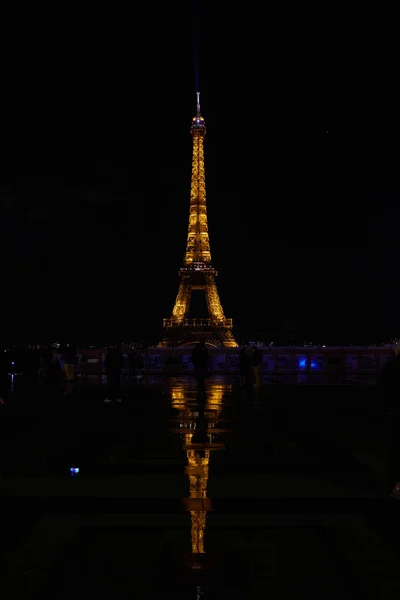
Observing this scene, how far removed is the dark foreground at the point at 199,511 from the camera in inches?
193

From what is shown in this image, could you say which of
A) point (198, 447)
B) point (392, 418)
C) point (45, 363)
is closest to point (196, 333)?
point (45, 363)

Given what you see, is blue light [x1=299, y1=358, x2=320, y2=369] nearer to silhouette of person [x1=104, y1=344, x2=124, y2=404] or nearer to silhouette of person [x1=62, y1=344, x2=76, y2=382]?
silhouette of person [x1=62, y1=344, x2=76, y2=382]

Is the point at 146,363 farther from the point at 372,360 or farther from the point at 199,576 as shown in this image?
the point at 199,576

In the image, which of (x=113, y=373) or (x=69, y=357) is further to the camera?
(x=69, y=357)

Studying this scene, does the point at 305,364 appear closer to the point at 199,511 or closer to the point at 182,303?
the point at 199,511

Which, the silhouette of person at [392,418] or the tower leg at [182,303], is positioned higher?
the tower leg at [182,303]

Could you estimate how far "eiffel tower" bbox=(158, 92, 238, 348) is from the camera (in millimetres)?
90062

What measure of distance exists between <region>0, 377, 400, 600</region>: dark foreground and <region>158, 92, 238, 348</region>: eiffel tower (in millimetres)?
74875

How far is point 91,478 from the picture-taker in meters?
8.95

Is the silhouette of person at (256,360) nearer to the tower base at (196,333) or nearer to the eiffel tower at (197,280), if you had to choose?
the tower base at (196,333)

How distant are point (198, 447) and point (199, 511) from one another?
4690mm

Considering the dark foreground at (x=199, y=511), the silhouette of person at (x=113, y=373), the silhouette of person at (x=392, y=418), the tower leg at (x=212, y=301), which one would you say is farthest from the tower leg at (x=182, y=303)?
the silhouette of person at (x=392, y=418)

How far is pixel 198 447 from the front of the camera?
1161cm

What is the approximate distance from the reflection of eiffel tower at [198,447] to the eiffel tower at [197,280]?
66.0m
